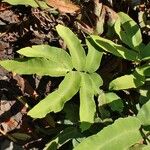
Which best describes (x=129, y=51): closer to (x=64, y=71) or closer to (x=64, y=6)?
(x=64, y=71)

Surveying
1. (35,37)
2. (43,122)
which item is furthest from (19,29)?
(43,122)

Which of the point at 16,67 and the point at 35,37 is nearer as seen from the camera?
the point at 16,67

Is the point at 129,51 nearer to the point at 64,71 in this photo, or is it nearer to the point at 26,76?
the point at 64,71

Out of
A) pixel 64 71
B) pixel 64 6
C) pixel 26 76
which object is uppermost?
pixel 64 6

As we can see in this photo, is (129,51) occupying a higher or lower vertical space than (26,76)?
higher

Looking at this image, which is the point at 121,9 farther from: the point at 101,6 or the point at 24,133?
the point at 24,133

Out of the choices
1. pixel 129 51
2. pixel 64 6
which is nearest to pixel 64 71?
pixel 129 51

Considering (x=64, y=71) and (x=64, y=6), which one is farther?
(x=64, y=6)

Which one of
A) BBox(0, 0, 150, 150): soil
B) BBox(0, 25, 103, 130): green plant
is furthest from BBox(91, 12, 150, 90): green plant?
BBox(0, 0, 150, 150): soil

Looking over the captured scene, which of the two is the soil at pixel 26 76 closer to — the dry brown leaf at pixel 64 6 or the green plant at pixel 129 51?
the dry brown leaf at pixel 64 6
